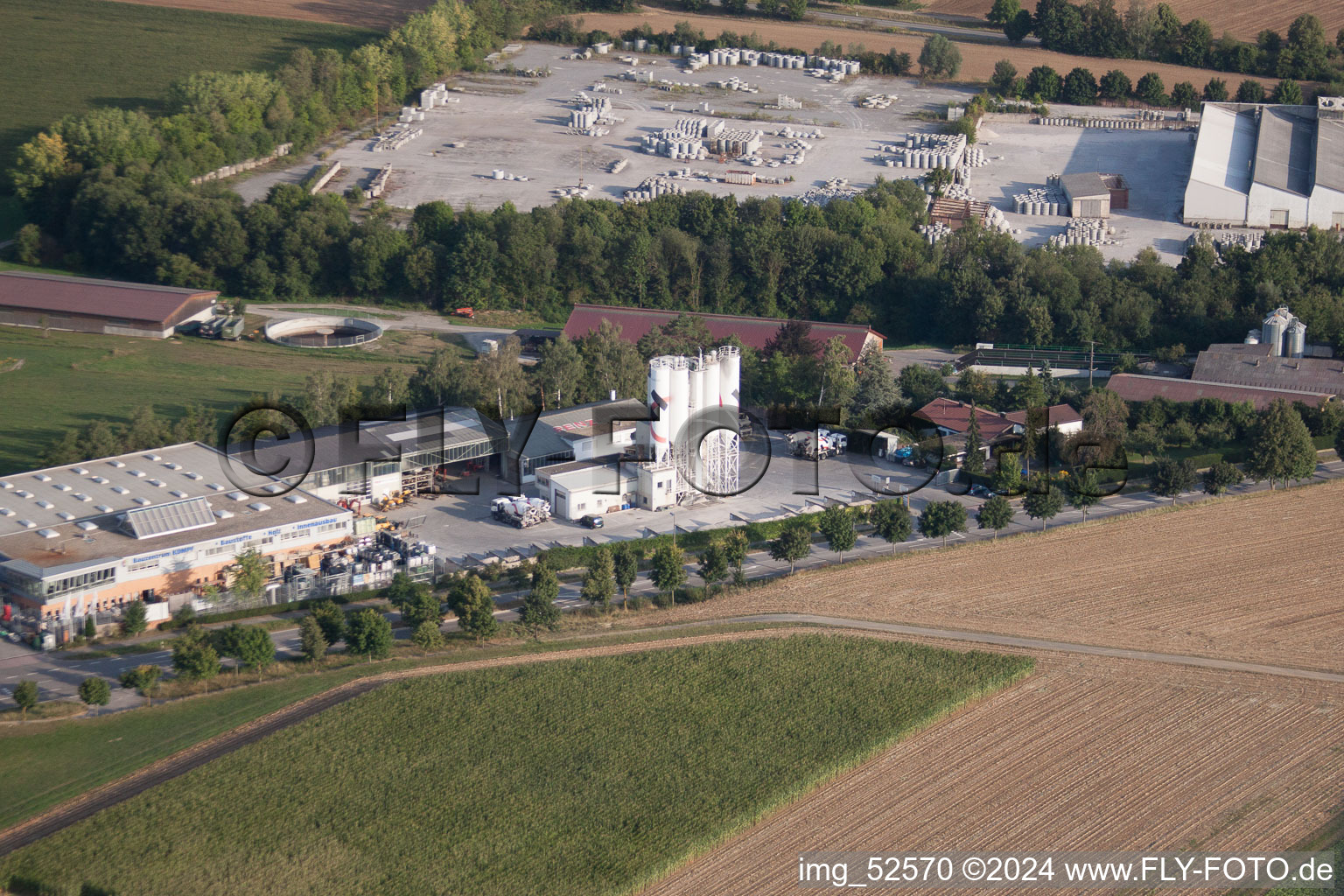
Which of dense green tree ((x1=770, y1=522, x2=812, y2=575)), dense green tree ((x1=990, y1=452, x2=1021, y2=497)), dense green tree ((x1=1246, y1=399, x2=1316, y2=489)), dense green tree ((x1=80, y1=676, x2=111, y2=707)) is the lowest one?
dense green tree ((x1=80, y1=676, x2=111, y2=707))

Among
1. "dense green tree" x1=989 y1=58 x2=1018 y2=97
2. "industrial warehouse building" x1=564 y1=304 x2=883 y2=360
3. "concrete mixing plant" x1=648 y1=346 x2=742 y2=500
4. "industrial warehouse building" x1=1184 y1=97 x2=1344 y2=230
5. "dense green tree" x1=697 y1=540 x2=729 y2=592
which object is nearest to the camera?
"dense green tree" x1=697 y1=540 x2=729 y2=592

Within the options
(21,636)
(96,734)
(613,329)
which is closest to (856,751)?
(96,734)

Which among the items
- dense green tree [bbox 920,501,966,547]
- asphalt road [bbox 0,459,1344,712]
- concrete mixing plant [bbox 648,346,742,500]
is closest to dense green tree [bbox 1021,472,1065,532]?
asphalt road [bbox 0,459,1344,712]

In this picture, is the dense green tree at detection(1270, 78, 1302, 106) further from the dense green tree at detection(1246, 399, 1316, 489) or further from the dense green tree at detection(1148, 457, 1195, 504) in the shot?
the dense green tree at detection(1148, 457, 1195, 504)

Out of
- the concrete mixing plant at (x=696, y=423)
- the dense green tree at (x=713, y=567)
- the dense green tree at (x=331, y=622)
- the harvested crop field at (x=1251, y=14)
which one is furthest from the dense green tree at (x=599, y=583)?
the harvested crop field at (x=1251, y=14)

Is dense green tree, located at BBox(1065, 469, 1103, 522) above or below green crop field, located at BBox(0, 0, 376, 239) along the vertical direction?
below

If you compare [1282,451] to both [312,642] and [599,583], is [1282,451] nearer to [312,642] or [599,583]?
[599,583]

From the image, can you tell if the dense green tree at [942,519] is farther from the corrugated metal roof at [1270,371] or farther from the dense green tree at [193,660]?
the dense green tree at [193,660]

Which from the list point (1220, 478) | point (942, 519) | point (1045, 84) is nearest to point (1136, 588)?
point (942, 519)
